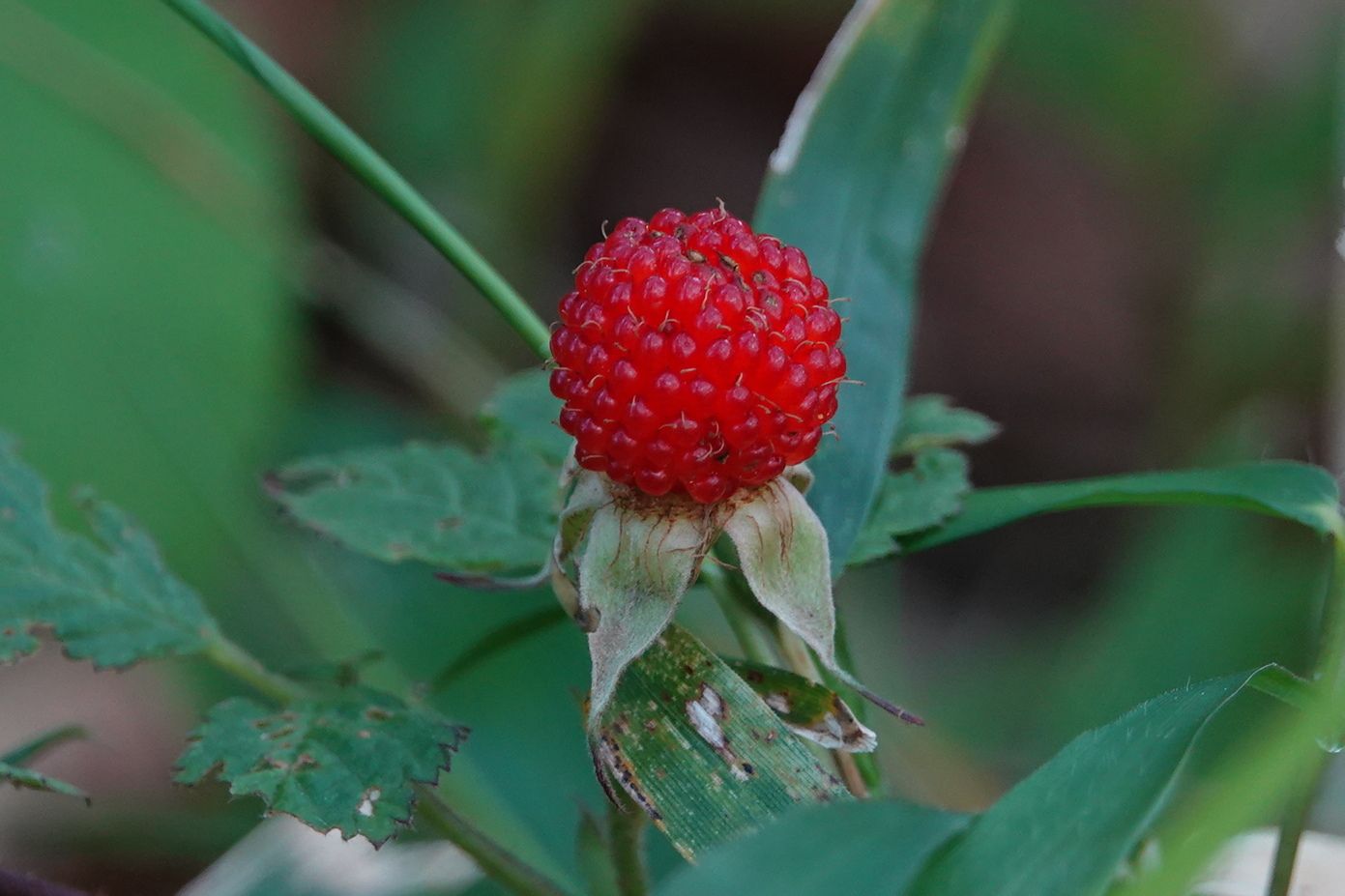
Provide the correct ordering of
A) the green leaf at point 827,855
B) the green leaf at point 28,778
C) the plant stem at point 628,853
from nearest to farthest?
the green leaf at point 827,855 < the green leaf at point 28,778 < the plant stem at point 628,853

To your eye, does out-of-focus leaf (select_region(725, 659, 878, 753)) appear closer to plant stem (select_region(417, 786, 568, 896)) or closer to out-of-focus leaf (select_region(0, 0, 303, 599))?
plant stem (select_region(417, 786, 568, 896))

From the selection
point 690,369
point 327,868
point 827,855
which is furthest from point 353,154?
point 327,868

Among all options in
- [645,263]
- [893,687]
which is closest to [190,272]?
[893,687]

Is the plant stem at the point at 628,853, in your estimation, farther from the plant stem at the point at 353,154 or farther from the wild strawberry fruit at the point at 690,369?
the plant stem at the point at 353,154

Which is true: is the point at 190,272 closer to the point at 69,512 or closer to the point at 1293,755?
the point at 69,512

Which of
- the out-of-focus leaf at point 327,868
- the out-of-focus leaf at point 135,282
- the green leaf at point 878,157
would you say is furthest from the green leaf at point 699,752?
the out-of-focus leaf at point 135,282

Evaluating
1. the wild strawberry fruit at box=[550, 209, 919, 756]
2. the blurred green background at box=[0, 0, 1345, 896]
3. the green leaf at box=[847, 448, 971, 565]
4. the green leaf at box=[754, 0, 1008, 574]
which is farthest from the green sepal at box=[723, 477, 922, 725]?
the blurred green background at box=[0, 0, 1345, 896]
